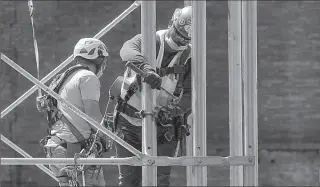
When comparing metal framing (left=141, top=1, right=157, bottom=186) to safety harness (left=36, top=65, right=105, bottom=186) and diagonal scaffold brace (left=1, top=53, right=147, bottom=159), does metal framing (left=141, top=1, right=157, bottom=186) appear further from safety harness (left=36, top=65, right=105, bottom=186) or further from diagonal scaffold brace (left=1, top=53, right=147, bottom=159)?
safety harness (left=36, top=65, right=105, bottom=186)

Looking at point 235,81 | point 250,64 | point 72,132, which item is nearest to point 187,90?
point 72,132

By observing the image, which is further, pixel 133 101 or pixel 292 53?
pixel 292 53

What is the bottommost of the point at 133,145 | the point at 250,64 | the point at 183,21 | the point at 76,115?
the point at 133,145

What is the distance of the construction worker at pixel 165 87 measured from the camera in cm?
855

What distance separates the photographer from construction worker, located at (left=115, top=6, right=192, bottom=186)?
8.55m

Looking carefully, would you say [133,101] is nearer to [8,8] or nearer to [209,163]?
[209,163]

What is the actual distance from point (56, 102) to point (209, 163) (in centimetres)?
203

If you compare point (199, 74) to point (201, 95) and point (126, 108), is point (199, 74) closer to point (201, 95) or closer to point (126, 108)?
point (201, 95)

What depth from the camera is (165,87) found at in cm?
870

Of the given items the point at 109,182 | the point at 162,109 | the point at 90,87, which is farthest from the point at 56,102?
the point at 109,182

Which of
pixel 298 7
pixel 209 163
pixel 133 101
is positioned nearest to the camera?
pixel 209 163

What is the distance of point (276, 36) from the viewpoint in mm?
17781

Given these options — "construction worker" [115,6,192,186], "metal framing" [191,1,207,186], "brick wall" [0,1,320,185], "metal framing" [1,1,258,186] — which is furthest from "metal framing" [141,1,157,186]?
"brick wall" [0,1,320,185]

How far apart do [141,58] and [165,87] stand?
3.41 feet
